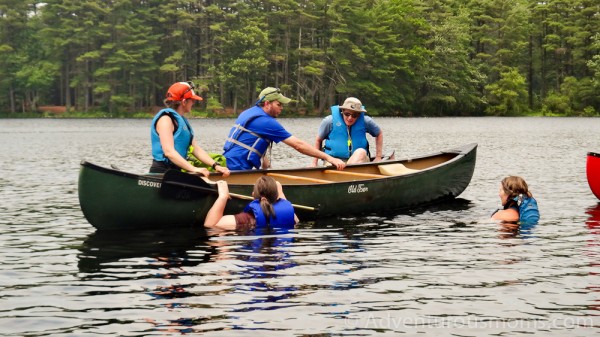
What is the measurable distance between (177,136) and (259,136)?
69.2 inches

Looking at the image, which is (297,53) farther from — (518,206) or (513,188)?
(513,188)

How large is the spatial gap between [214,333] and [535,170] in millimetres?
17790

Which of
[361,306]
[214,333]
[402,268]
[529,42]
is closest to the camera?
[214,333]

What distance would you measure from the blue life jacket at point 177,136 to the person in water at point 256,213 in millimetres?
686

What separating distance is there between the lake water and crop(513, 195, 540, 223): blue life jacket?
0.30 m

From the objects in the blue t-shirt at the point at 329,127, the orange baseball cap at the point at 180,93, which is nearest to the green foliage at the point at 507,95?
the blue t-shirt at the point at 329,127

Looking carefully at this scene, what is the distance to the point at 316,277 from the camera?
9070 mm

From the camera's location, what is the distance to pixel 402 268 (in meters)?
9.61

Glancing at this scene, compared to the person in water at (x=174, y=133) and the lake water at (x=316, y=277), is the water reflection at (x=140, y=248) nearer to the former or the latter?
the lake water at (x=316, y=277)

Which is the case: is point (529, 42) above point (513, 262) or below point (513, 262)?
above

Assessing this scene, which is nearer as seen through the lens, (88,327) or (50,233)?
(88,327)

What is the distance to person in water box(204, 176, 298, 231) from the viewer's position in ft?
38.9

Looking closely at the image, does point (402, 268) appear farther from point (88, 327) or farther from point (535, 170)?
point (535, 170)

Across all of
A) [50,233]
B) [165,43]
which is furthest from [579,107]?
[50,233]
